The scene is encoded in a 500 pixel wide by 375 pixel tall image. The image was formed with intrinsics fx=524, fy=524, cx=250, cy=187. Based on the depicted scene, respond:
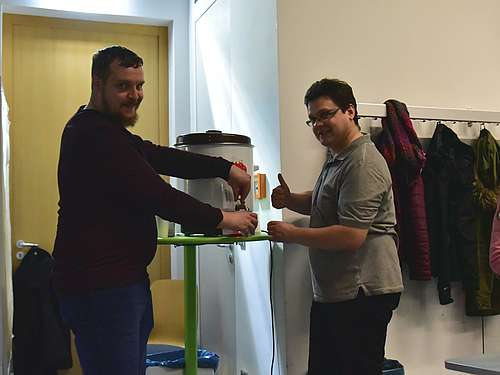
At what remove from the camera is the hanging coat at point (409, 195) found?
7.06 feet

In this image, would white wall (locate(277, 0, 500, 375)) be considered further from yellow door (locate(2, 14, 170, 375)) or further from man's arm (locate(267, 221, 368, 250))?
yellow door (locate(2, 14, 170, 375))

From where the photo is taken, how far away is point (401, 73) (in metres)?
2.41

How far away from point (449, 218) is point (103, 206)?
1.55 m

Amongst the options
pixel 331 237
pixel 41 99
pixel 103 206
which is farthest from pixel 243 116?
pixel 41 99

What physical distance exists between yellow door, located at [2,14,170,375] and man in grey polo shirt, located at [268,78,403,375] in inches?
69.3

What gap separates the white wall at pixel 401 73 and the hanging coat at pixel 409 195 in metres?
0.23

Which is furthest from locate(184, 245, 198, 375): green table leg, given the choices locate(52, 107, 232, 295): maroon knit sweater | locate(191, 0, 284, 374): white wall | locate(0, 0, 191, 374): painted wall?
locate(0, 0, 191, 374): painted wall

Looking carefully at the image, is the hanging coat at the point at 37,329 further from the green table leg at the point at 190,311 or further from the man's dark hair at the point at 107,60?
the man's dark hair at the point at 107,60

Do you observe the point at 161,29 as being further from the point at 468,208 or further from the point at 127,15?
the point at 468,208

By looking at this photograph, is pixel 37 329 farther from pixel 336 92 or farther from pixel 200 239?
pixel 336 92

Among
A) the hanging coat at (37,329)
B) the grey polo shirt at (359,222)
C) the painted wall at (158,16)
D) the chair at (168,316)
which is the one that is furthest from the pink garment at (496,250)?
the hanging coat at (37,329)

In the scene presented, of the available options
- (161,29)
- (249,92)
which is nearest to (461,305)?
(249,92)

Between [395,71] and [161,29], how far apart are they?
1732mm

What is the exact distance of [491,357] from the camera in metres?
1.46
